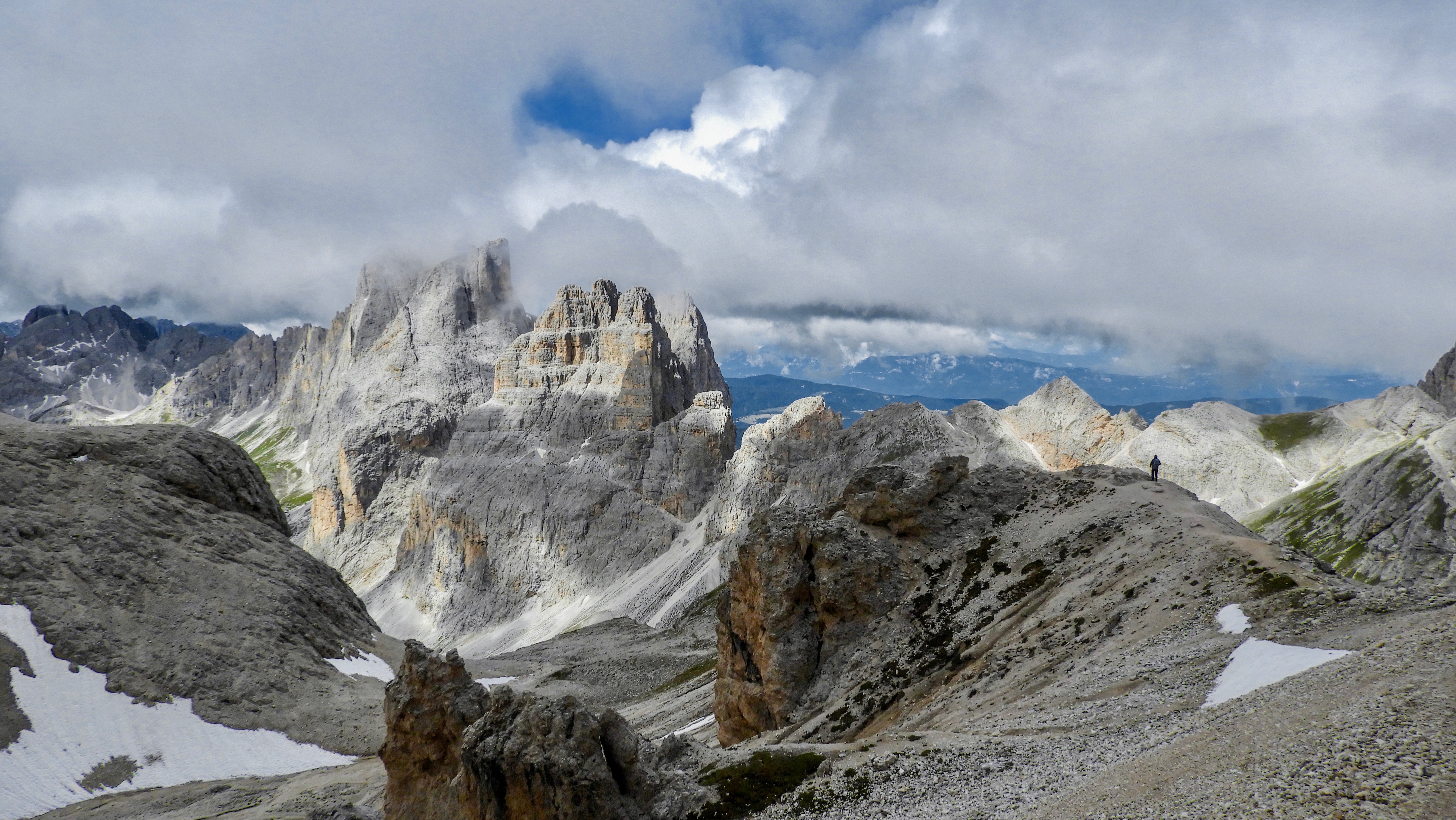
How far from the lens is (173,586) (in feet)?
248

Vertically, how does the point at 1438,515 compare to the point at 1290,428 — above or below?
below

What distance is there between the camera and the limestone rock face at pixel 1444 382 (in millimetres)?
185875

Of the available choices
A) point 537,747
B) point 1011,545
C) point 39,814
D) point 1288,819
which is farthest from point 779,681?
point 39,814

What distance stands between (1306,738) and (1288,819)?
4.06 m

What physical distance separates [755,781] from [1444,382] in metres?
239

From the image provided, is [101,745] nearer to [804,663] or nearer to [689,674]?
[689,674]

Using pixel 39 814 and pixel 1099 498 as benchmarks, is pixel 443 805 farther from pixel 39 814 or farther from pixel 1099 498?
pixel 1099 498

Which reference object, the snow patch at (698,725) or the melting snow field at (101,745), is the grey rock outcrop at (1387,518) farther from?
the melting snow field at (101,745)

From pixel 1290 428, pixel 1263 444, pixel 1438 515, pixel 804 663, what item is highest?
pixel 804 663

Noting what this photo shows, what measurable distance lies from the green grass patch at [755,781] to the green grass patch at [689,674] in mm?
57339

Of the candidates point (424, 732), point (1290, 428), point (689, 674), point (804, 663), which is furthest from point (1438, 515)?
point (424, 732)

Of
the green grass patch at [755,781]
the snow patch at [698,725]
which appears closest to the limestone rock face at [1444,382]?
the snow patch at [698,725]

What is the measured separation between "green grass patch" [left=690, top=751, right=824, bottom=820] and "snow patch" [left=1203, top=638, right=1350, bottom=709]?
14207mm

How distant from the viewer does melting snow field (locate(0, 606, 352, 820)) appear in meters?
55.5
